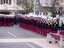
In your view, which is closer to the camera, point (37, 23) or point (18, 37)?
point (18, 37)

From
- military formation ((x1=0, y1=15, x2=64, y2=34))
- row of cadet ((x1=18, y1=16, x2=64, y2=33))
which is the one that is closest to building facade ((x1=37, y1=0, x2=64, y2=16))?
military formation ((x1=0, y1=15, x2=64, y2=34))

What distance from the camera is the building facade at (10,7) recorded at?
66.4 m

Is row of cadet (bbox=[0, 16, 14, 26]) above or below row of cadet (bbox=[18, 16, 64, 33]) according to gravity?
below

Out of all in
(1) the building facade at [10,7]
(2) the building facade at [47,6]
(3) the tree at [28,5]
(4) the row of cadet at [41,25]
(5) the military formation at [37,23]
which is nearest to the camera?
(4) the row of cadet at [41,25]

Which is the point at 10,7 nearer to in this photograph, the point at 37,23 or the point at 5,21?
the point at 5,21

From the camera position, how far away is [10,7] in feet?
219

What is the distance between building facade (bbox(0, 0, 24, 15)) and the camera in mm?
66375

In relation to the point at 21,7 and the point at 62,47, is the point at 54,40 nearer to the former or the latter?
the point at 62,47

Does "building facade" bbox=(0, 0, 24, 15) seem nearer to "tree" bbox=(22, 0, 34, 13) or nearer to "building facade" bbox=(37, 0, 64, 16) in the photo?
"tree" bbox=(22, 0, 34, 13)

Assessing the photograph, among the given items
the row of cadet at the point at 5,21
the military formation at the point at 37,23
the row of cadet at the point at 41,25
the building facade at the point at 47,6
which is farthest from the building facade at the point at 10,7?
the row of cadet at the point at 41,25

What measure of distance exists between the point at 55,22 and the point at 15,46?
6856 millimetres

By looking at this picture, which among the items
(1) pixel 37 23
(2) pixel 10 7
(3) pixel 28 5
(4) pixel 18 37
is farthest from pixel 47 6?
(4) pixel 18 37

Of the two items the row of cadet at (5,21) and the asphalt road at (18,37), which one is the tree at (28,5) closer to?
the row of cadet at (5,21)

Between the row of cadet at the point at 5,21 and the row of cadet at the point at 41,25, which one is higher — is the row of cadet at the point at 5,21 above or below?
below
